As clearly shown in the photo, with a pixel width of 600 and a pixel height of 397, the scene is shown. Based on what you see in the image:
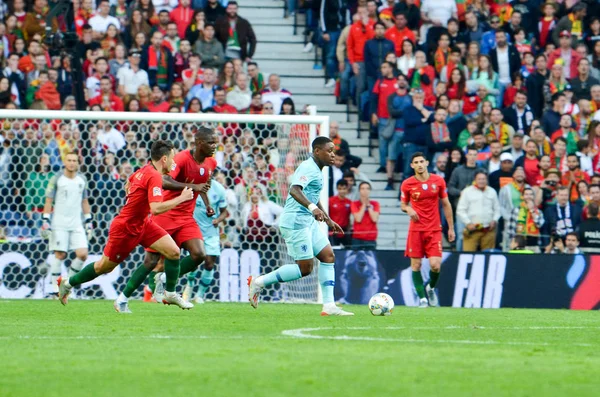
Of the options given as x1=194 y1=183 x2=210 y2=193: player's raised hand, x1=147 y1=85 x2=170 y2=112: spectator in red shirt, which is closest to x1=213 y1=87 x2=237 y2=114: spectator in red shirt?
x1=147 y1=85 x2=170 y2=112: spectator in red shirt

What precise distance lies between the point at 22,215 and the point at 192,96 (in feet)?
14.3

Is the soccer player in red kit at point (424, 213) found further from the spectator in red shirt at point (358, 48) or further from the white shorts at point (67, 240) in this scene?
the spectator in red shirt at point (358, 48)

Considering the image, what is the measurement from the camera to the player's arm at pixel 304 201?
41.3ft

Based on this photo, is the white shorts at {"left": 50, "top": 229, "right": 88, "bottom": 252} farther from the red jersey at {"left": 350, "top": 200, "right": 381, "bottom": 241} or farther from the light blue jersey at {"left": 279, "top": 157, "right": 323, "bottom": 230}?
the light blue jersey at {"left": 279, "top": 157, "right": 323, "bottom": 230}

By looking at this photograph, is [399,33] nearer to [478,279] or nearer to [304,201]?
[478,279]

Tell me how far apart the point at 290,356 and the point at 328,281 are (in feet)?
15.8

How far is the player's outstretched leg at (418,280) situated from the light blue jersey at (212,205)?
121 inches

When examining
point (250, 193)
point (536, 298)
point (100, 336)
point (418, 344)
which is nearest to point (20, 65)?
point (250, 193)

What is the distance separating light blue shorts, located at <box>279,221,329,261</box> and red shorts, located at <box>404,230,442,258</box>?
13.6 feet

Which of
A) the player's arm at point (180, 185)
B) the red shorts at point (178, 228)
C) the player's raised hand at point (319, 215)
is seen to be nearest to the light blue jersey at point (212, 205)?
the red shorts at point (178, 228)

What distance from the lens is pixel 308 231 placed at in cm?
1336

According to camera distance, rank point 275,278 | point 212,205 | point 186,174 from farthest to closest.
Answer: point 212,205 < point 186,174 < point 275,278

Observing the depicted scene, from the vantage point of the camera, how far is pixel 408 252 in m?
17.5

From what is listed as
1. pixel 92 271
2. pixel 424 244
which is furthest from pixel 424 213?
pixel 92 271
